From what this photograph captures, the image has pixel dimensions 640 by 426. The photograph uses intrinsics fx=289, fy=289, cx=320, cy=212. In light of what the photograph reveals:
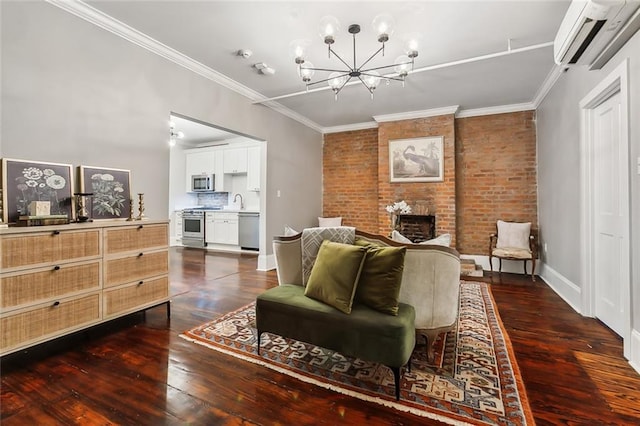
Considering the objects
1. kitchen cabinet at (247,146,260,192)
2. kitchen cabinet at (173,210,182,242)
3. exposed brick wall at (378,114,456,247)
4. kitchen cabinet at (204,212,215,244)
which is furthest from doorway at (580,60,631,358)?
kitchen cabinet at (173,210,182,242)

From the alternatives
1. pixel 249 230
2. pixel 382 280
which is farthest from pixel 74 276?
pixel 249 230

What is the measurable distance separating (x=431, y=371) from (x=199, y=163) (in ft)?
24.5

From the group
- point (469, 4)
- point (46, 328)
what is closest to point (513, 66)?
point (469, 4)

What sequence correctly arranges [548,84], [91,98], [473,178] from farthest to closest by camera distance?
[473,178], [548,84], [91,98]

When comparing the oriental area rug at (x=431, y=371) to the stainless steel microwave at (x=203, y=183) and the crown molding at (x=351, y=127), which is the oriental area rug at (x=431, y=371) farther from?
the stainless steel microwave at (x=203, y=183)

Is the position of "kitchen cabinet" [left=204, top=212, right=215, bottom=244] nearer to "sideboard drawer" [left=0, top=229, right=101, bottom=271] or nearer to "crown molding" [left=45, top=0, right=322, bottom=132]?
"crown molding" [left=45, top=0, right=322, bottom=132]

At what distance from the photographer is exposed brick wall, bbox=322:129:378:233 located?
6.08 metres

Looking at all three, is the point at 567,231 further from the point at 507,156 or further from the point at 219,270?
the point at 219,270

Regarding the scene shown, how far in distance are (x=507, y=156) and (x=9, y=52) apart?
241 inches

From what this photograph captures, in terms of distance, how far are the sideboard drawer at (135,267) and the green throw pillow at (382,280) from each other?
1896mm

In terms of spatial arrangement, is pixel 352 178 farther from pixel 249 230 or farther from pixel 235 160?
pixel 235 160

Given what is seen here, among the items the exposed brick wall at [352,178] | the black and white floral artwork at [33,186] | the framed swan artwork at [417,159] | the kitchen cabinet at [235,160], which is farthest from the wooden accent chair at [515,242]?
the kitchen cabinet at [235,160]

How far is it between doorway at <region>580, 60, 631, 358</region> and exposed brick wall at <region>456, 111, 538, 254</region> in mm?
2117

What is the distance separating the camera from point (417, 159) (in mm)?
5293
